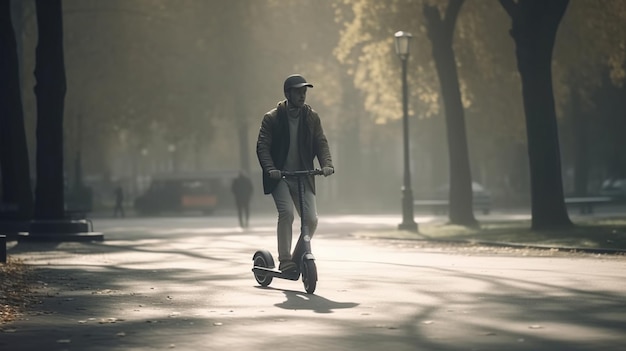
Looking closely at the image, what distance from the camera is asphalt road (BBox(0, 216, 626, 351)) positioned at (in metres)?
10.9

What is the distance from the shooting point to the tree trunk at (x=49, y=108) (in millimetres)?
30859

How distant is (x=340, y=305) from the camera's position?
13.8 m

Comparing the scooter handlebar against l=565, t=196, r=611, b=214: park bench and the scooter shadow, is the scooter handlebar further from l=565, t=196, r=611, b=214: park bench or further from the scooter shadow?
l=565, t=196, r=611, b=214: park bench

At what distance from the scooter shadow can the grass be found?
960 centimetres

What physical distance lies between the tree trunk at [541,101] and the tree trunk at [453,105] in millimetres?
6712

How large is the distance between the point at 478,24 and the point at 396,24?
7.15 ft

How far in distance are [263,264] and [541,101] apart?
15.2 metres

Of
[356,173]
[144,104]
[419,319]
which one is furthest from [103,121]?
[419,319]

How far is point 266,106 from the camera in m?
64.0

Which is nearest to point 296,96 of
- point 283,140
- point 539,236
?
point 283,140

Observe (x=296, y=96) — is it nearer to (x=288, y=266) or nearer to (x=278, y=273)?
(x=288, y=266)

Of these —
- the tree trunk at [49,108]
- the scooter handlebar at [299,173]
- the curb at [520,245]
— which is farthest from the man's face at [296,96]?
the tree trunk at [49,108]

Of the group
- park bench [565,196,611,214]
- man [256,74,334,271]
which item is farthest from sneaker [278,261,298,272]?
park bench [565,196,611,214]

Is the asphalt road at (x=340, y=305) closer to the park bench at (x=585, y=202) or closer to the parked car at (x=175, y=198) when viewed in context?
the park bench at (x=585, y=202)
